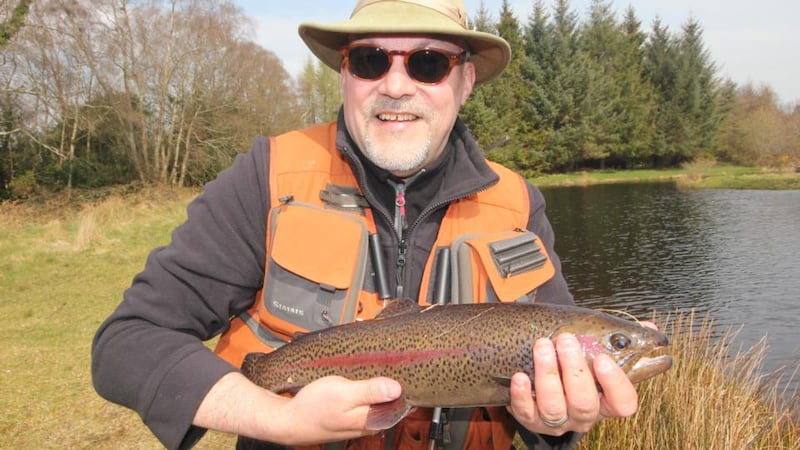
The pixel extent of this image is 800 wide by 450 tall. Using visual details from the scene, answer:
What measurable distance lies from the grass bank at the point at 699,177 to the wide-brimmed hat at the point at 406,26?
141 ft

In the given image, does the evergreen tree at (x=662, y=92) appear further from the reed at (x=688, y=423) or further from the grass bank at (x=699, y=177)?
the reed at (x=688, y=423)

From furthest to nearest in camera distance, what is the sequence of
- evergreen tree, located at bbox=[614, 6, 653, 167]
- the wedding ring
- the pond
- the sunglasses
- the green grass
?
evergreen tree, located at bbox=[614, 6, 653, 167] → the pond → the green grass → the sunglasses → the wedding ring

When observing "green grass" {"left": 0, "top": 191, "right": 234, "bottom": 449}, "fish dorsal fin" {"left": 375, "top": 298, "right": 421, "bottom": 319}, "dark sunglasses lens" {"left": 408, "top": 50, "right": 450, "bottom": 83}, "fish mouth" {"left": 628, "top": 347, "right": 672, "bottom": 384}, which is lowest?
"green grass" {"left": 0, "top": 191, "right": 234, "bottom": 449}

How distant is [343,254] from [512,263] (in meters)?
0.78

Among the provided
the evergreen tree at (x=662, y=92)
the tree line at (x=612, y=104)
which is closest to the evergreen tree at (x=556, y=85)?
the tree line at (x=612, y=104)

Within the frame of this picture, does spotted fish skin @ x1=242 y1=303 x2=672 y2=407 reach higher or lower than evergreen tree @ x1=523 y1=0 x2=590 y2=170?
lower

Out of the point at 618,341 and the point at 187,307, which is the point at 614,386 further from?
the point at 187,307

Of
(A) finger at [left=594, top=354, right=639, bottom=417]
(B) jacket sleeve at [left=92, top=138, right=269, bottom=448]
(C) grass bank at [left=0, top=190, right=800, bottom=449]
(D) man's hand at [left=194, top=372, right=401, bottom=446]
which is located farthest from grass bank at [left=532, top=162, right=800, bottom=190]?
(D) man's hand at [left=194, top=372, right=401, bottom=446]

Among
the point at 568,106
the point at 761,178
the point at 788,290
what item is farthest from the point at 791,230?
the point at 568,106

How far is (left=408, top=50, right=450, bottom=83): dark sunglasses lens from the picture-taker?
2852mm

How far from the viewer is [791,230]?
2269 centimetres

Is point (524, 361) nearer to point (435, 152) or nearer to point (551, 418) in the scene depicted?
point (551, 418)

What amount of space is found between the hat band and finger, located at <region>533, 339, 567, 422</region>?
1675 mm

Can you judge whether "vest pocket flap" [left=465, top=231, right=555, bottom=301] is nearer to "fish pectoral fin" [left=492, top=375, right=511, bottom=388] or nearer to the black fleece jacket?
the black fleece jacket
